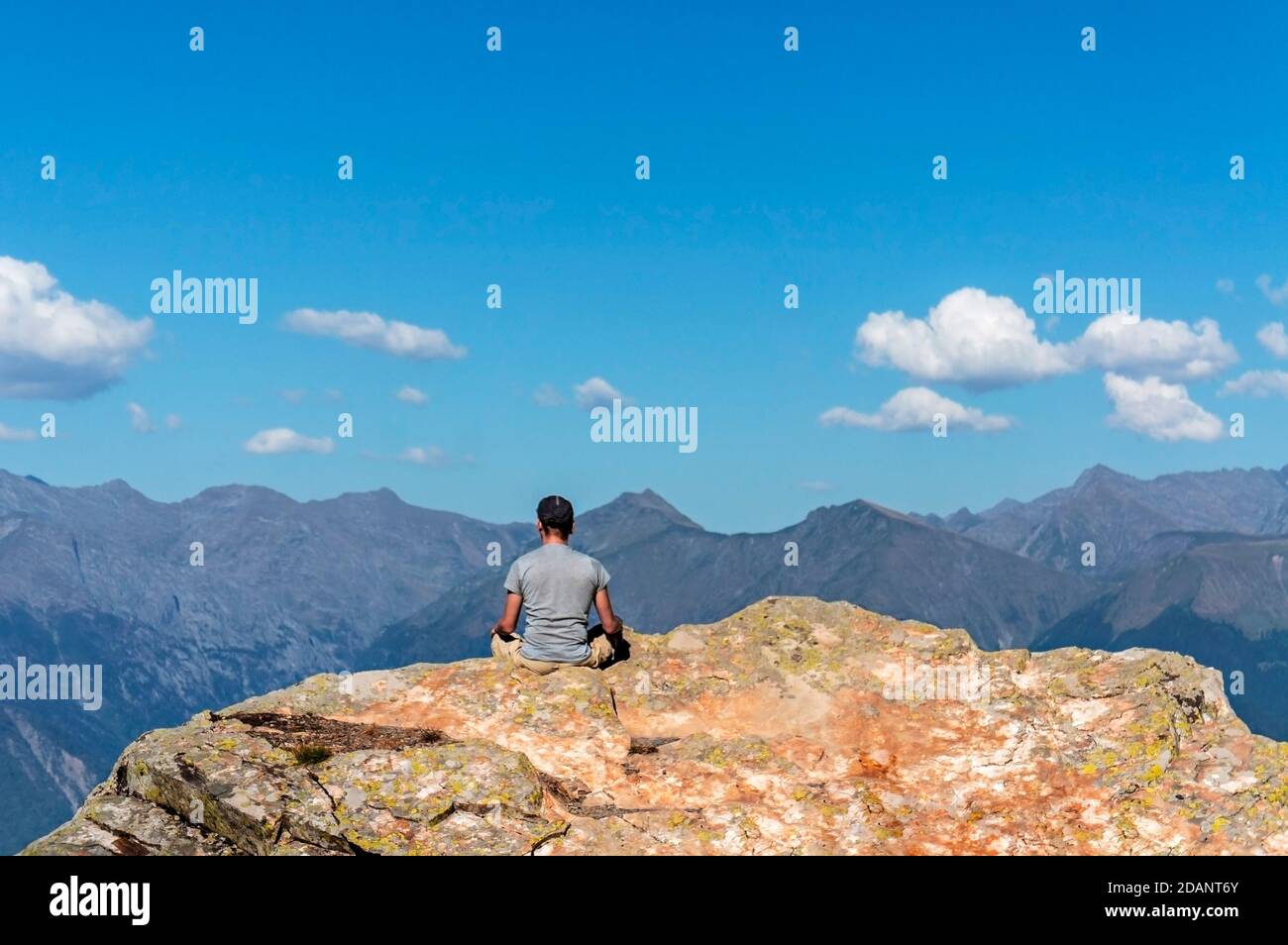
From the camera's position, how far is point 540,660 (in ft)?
62.8

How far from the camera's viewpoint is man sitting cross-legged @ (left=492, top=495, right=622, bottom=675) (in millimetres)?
19016

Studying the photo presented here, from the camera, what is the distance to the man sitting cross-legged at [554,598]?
19016mm

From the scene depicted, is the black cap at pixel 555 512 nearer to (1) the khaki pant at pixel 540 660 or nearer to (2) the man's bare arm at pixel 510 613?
(2) the man's bare arm at pixel 510 613

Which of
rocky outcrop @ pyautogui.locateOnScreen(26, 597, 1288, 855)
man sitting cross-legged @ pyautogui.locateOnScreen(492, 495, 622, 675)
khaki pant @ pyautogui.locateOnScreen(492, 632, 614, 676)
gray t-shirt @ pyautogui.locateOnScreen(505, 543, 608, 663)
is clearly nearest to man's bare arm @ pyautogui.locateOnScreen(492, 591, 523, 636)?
man sitting cross-legged @ pyautogui.locateOnScreen(492, 495, 622, 675)

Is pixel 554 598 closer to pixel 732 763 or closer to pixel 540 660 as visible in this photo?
pixel 540 660

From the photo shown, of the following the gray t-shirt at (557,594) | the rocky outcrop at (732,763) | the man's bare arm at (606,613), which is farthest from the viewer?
the man's bare arm at (606,613)

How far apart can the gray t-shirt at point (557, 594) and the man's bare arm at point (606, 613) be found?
146 mm

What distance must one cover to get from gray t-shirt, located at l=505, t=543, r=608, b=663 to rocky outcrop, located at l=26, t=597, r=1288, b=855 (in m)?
0.84

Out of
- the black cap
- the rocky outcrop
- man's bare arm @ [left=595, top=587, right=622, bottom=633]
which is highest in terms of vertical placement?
the black cap

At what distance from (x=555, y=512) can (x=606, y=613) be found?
2.09 m

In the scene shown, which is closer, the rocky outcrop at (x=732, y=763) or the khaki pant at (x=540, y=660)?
the rocky outcrop at (x=732, y=763)

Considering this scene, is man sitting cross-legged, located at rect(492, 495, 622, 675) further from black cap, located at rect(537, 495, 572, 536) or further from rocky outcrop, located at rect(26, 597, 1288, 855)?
rocky outcrop, located at rect(26, 597, 1288, 855)

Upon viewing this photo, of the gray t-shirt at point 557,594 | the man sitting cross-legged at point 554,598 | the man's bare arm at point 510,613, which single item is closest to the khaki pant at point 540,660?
the man sitting cross-legged at point 554,598
